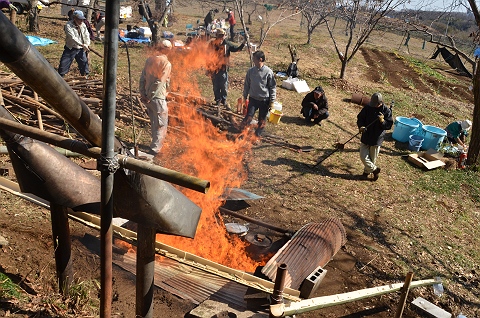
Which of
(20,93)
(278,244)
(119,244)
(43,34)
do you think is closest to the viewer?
(119,244)

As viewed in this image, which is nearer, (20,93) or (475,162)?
(20,93)

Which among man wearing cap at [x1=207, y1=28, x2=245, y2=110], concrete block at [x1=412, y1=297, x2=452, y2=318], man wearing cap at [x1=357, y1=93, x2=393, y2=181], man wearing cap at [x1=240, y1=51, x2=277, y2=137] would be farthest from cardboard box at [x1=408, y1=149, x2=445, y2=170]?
concrete block at [x1=412, y1=297, x2=452, y2=318]

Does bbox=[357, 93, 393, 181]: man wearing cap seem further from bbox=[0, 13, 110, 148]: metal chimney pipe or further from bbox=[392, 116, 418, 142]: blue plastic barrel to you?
bbox=[0, 13, 110, 148]: metal chimney pipe

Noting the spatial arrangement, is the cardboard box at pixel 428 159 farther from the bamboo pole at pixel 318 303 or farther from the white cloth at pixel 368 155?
the bamboo pole at pixel 318 303

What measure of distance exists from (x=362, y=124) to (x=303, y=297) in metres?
5.59

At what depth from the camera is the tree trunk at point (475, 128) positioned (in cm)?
1052

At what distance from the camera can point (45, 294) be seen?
4488mm

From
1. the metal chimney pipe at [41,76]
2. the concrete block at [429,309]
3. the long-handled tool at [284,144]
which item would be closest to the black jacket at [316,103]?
the long-handled tool at [284,144]

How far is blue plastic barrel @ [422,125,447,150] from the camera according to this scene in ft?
39.1

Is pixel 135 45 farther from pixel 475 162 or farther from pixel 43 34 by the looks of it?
pixel 475 162

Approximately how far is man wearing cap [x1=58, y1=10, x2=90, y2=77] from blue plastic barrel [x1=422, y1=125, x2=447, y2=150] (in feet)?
33.5

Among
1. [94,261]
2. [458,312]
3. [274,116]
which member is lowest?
[458,312]

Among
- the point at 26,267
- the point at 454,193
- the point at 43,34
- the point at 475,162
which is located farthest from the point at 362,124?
the point at 43,34

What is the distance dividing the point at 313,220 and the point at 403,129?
625cm
